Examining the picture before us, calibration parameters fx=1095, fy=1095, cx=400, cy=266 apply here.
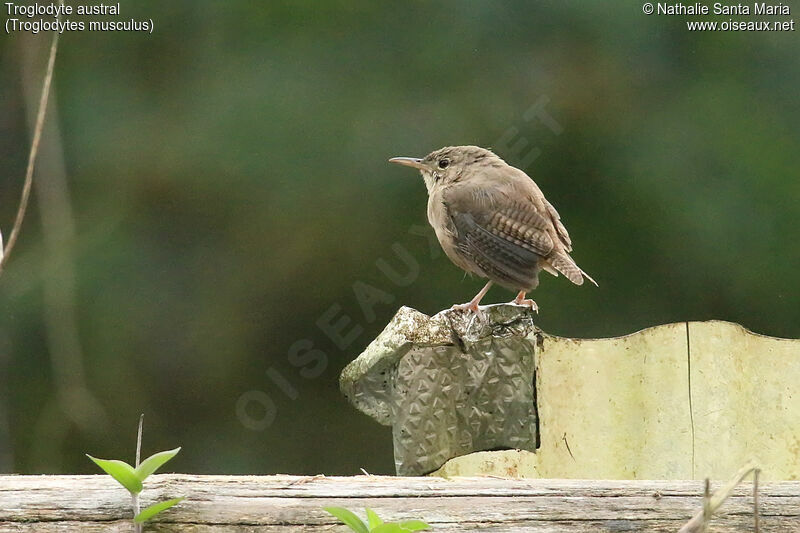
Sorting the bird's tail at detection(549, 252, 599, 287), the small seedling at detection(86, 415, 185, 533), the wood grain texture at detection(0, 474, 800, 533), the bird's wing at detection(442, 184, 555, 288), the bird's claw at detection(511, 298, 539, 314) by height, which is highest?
the bird's wing at detection(442, 184, 555, 288)

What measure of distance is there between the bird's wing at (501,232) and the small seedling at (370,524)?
62.6 inches

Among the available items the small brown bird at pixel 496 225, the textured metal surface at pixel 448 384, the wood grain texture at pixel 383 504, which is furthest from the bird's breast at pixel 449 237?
the wood grain texture at pixel 383 504

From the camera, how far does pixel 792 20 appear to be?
14.6ft

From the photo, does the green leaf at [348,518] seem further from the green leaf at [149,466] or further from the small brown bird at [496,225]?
the small brown bird at [496,225]

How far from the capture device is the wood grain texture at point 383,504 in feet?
4.63

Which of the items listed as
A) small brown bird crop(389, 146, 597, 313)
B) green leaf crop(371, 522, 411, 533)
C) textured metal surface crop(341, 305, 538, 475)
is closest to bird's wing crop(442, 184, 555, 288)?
small brown bird crop(389, 146, 597, 313)

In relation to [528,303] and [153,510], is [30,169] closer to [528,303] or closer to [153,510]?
[153,510]

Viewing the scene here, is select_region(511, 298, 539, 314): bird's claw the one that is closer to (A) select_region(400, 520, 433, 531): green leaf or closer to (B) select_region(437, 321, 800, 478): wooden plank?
(B) select_region(437, 321, 800, 478): wooden plank

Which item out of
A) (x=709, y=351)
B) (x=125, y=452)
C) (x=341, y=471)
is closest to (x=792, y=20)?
(x=341, y=471)

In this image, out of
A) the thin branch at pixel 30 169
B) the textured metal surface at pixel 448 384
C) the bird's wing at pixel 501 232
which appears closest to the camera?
the thin branch at pixel 30 169

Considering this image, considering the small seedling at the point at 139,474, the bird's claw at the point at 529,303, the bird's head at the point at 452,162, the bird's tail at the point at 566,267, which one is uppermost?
the bird's head at the point at 452,162

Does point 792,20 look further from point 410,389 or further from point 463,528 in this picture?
point 463,528

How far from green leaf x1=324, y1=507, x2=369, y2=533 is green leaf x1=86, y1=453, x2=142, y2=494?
248 millimetres

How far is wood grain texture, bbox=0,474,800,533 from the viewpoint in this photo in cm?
141
